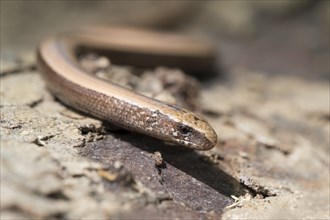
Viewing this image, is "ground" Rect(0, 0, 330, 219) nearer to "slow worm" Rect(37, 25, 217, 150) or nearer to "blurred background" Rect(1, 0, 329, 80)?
"slow worm" Rect(37, 25, 217, 150)

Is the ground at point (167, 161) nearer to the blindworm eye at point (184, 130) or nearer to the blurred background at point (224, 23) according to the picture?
the blindworm eye at point (184, 130)

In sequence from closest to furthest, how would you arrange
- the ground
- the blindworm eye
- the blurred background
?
the ground
the blindworm eye
the blurred background

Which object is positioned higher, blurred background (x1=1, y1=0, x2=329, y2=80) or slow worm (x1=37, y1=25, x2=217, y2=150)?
blurred background (x1=1, y1=0, x2=329, y2=80)

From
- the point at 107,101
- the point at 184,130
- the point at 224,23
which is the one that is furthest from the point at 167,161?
the point at 224,23

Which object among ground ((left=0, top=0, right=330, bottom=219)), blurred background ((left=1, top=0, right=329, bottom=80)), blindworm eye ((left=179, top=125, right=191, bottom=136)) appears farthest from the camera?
blurred background ((left=1, top=0, right=329, bottom=80))

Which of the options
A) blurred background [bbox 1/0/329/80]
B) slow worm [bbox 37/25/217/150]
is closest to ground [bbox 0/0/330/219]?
slow worm [bbox 37/25/217/150]

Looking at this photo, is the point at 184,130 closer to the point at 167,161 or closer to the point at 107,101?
the point at 167,161

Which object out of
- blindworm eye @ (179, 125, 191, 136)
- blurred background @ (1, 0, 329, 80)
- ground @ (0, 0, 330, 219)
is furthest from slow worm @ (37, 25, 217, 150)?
blurred background @ (1, 0, 329, 80)

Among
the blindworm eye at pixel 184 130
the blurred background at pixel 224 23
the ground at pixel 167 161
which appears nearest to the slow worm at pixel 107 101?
the blindworm eye at pixel 184 130

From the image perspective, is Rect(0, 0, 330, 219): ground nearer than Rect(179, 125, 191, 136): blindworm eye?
Yes
